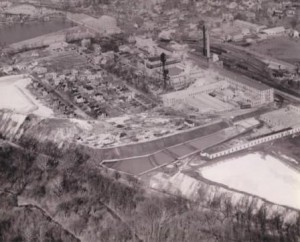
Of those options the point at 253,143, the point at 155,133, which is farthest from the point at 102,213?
the point at 253,143

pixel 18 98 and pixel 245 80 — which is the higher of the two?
pixel 245 80

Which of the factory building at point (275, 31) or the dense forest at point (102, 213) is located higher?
the factory building at point (275, 31)

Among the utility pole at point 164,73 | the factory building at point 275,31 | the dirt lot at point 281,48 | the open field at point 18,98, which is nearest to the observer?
the open field at point 18,98

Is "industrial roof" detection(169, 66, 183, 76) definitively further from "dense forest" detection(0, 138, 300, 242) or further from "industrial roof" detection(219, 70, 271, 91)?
"dense forest" detection(0, 138, 300, 242)

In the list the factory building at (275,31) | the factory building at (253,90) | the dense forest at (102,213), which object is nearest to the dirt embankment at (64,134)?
the dense forest at (102,213)

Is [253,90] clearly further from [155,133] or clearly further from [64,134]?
[64,134]

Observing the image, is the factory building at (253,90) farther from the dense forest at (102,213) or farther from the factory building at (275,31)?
the factory building at (275,31)

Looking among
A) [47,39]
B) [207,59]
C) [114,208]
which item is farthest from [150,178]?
[47,39]
